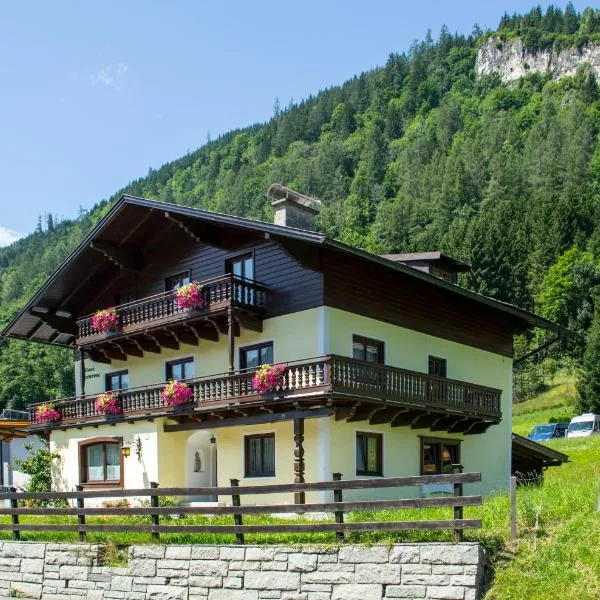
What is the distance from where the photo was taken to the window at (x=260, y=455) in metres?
24.1

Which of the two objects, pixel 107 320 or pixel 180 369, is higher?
pixel 107 320

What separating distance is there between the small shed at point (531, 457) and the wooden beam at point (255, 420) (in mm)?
11590

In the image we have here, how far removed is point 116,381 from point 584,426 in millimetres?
35065

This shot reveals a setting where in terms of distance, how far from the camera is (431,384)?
24.5 meters

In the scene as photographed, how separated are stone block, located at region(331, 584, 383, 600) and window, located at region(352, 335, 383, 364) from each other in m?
11.5

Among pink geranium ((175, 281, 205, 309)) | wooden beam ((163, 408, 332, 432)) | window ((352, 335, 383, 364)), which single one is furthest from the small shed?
pink geranium ((175, 281, 205, 309))

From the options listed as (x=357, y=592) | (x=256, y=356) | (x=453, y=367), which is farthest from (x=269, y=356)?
(x=357, y=592)

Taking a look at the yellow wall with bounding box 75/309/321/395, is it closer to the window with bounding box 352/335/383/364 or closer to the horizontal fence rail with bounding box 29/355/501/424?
the horizontal fence rail with bounding box 29/355/501/424

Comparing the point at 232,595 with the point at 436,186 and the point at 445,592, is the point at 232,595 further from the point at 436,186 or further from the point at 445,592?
the point at 436,186

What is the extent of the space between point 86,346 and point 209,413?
267 inches

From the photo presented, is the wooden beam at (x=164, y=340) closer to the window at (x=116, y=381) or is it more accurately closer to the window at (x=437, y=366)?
the window at (x=116, y=381)

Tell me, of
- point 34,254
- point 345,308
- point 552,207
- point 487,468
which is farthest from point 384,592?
point 34,254

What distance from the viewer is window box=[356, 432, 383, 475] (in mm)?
23734

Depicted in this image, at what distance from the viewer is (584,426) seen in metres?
55.3
